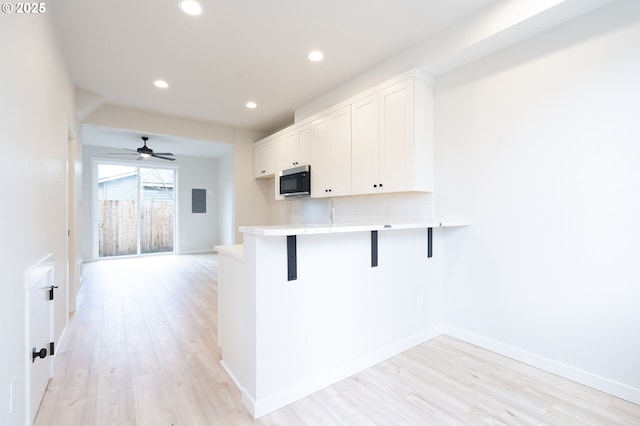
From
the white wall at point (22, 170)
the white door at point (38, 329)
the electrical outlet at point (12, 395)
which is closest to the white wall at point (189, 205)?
the white wall at point (22, 170)

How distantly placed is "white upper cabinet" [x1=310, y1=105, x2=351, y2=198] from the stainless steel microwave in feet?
0.24

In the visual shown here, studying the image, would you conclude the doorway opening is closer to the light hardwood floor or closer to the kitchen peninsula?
the light hardwood floor

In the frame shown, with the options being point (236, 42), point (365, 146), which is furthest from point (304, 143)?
point (236, 42)

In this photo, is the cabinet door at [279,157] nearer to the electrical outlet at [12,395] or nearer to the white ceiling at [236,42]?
the white ceiling at [236,42]

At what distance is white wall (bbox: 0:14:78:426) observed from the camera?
4.14 ft

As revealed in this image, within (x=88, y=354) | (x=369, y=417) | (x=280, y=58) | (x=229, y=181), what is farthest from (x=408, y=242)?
(x=229, y=181)

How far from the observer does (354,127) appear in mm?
3229

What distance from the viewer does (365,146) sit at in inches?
122

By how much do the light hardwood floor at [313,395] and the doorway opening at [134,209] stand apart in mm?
4985

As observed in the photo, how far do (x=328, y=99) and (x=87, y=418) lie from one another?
12.3 feet

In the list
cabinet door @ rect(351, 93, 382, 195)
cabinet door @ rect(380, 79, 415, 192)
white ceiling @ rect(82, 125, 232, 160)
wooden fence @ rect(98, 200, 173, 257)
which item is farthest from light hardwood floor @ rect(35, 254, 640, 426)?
→ wooden fence @ rect(98, 200, 173, 257)

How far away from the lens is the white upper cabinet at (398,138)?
2.67m

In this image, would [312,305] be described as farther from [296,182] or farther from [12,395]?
[296,182]

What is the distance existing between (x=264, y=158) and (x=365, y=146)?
2.58 m
